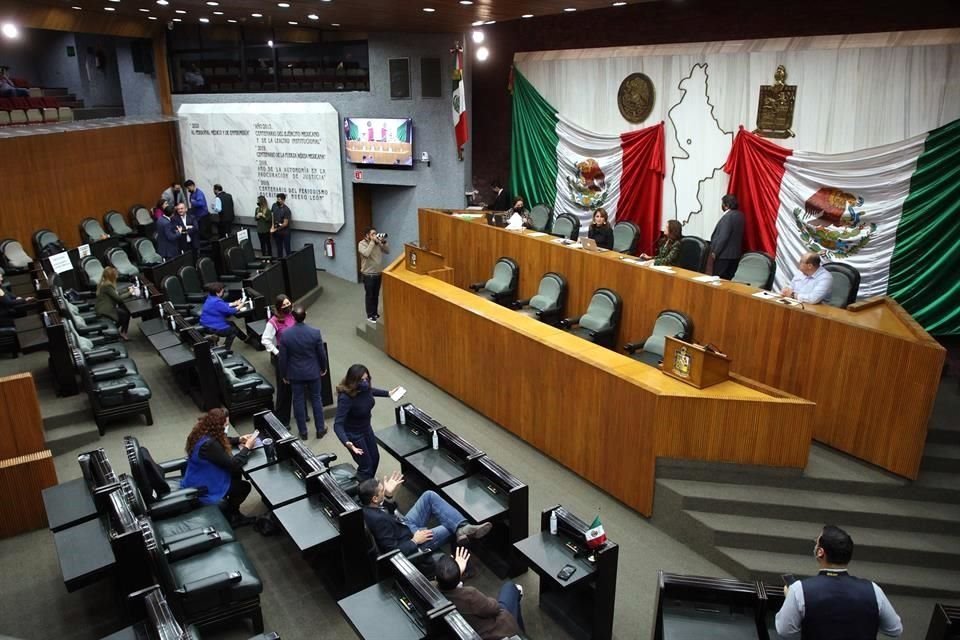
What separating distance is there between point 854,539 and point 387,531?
3.49m

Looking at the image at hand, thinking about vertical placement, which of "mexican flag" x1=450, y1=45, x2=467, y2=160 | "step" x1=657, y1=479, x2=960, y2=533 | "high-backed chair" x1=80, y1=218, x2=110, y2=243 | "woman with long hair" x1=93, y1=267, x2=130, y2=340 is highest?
"mexican flag" x1=450, y1=45, x2=467, y2=160

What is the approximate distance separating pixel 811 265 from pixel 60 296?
846 cm

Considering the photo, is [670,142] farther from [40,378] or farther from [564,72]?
[40,378]

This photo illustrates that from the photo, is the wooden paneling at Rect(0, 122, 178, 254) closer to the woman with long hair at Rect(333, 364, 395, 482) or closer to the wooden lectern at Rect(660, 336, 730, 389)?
the woman with long hair at Rect(333, 364, 395, 482)

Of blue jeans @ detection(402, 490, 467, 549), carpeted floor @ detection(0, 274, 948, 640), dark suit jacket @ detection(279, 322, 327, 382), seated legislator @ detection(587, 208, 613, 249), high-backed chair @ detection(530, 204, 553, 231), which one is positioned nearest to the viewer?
carpeted floor @ detection(0, 274, 948, 640)

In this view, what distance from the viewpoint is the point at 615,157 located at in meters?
10.8

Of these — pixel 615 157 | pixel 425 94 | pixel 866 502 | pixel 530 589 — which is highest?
pixel 425 94

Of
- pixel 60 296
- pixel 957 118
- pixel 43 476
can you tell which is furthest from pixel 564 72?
pixel 43 476

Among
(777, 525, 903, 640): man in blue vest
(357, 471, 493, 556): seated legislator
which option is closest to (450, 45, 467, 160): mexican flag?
(357, 471, 493, 556): seated legislator

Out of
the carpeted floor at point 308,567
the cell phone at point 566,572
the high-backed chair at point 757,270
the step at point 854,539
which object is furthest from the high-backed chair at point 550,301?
the cell phone at point 566,572

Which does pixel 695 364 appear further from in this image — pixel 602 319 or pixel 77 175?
pixel 77 175

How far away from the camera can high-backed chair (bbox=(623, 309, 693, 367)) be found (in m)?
6.87

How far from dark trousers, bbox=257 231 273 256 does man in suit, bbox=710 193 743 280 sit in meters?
8.05

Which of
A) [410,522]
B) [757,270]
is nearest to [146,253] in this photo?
[410,522]
